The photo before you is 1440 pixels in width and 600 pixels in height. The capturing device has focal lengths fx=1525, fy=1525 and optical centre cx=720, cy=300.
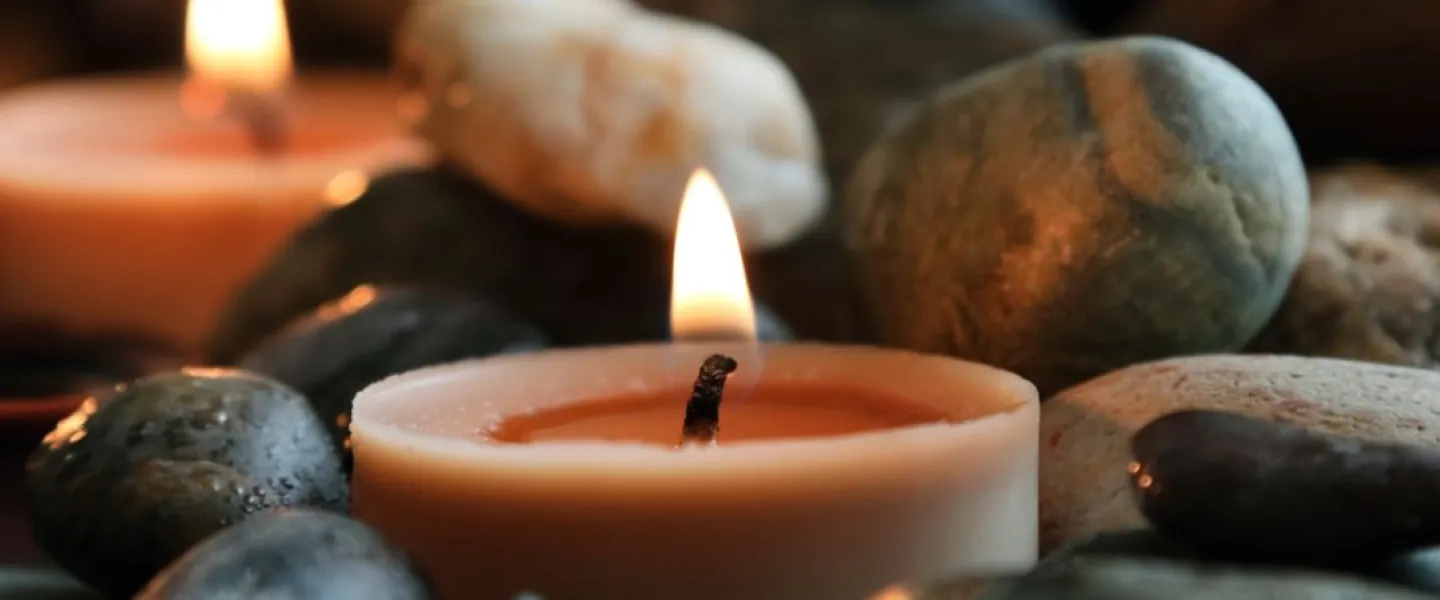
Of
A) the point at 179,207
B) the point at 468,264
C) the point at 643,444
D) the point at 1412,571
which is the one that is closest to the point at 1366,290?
the point at 1412,571

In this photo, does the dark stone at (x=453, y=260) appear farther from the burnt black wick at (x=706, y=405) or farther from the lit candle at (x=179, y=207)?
the burnt black wick at (x=706, y=405)

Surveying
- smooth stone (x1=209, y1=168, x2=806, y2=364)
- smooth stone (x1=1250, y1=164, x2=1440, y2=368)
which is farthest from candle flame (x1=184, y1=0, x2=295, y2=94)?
smooth stone (x1=1250, y1=164, x2=1440, y2=368)

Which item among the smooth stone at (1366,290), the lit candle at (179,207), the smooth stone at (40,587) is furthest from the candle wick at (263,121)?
the smooth stone at (1366,290)

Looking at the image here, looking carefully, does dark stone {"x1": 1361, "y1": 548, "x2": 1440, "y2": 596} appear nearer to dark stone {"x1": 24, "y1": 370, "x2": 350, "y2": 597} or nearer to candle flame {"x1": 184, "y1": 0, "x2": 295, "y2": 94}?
dark stone {"x1": 24, "y1": 370, "x2": 350, "y2": 597}

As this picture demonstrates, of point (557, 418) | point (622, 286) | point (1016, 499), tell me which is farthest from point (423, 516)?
point (622, 286)

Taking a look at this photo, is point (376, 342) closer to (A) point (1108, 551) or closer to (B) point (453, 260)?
(B) point (453, 260)
